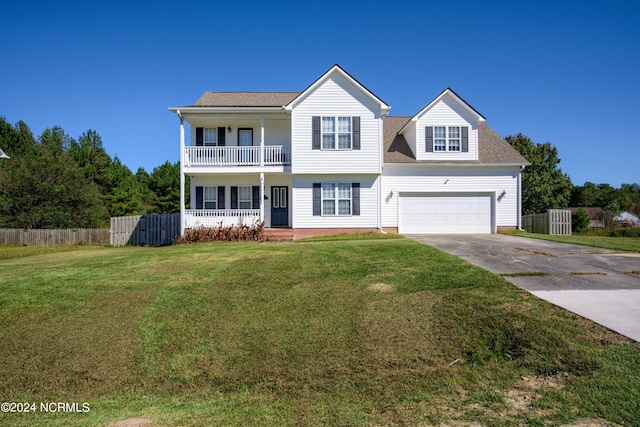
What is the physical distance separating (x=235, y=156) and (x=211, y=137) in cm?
229

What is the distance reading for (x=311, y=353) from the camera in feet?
20.6

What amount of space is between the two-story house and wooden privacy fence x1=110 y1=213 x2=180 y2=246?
2711mm

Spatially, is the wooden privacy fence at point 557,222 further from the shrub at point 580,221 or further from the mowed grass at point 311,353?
the mowed grass at point 311,353

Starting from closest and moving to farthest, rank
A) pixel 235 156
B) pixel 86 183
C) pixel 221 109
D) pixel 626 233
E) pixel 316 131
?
pixel 221 109 → pixel 316 131 → pixel 235 156 → pixel 626 233 → pixel 86 183

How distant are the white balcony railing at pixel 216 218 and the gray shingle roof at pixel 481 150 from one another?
7.58m

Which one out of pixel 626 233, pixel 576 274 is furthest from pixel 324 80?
pixel 626 233

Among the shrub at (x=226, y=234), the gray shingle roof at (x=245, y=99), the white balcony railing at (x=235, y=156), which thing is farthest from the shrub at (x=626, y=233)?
the shrub at (x=226, y=234)

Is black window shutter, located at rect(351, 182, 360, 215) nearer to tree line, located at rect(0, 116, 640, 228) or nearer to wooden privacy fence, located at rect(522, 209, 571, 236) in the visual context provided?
wooden privacy fence, located at rect(522, 209, 571, 236)

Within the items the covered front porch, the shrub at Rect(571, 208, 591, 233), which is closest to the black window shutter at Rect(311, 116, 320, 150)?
the covered front porch

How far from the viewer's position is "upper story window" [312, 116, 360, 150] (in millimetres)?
20609

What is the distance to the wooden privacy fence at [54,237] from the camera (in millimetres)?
26078

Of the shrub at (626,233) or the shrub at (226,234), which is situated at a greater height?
the shrub at (226,234)

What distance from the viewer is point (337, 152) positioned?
20609mm

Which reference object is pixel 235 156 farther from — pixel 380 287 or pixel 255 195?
pixel 380 287
